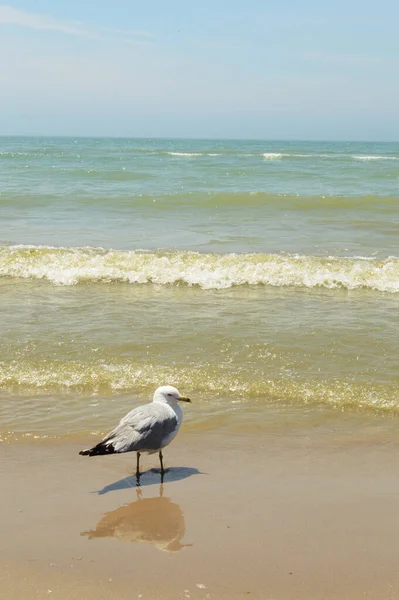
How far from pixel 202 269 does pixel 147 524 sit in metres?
7.69

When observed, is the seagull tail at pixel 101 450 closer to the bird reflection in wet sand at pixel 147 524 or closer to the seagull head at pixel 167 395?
the bird reflection in wet sand at pixel 147 524

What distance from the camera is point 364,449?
16.6ft

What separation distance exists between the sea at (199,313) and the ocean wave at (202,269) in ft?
0.11

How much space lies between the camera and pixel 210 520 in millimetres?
4008

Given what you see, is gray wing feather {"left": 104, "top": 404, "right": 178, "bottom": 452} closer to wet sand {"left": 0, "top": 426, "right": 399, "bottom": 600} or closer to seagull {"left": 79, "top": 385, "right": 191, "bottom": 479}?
seagull {"left": 79, "top": 385, "right": 191, "bottom": 479}

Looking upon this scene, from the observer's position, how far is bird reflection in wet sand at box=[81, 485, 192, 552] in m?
3.85

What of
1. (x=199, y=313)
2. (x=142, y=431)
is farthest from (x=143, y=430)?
(x=199, y=313)

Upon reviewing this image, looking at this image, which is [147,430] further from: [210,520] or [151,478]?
[210,520]

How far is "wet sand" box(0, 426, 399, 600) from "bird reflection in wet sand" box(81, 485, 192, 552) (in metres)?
0.01

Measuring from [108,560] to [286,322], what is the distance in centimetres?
508

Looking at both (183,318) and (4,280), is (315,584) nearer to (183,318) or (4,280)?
(183,318)

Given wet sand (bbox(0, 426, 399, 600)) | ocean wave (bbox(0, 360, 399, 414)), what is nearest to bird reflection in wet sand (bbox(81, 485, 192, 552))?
wet sand (bbox(0, 426, 399, 600))

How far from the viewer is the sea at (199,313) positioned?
19.7 ft

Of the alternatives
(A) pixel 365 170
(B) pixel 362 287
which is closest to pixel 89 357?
(B) pixel 362 287
